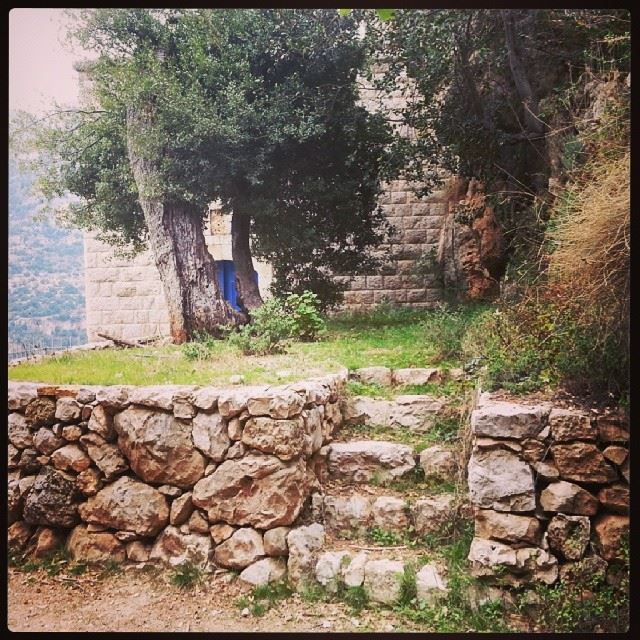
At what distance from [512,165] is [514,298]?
69 centimetres

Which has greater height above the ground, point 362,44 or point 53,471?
point 362,44

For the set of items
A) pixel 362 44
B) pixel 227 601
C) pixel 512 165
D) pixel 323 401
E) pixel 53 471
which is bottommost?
pixel 227 601

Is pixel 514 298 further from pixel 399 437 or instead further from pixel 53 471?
pixel 53 471

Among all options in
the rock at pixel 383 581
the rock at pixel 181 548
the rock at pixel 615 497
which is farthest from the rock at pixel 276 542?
the rock at pixel 615 497

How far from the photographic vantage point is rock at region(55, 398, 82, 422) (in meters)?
3.54

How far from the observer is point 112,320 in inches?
143

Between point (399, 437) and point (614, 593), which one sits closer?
point (614, 593)

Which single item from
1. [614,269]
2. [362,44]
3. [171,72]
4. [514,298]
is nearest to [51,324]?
[171,72]

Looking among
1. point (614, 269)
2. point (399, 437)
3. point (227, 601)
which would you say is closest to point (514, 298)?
point (614, 269)

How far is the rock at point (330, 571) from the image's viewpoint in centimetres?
330

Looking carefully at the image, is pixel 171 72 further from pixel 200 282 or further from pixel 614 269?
pixel 614 269

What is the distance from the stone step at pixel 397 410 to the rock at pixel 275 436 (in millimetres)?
383

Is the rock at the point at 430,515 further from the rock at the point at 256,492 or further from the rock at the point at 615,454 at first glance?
the rock at the point at 615,454

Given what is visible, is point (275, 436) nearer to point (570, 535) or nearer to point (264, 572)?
point (264, 572)
